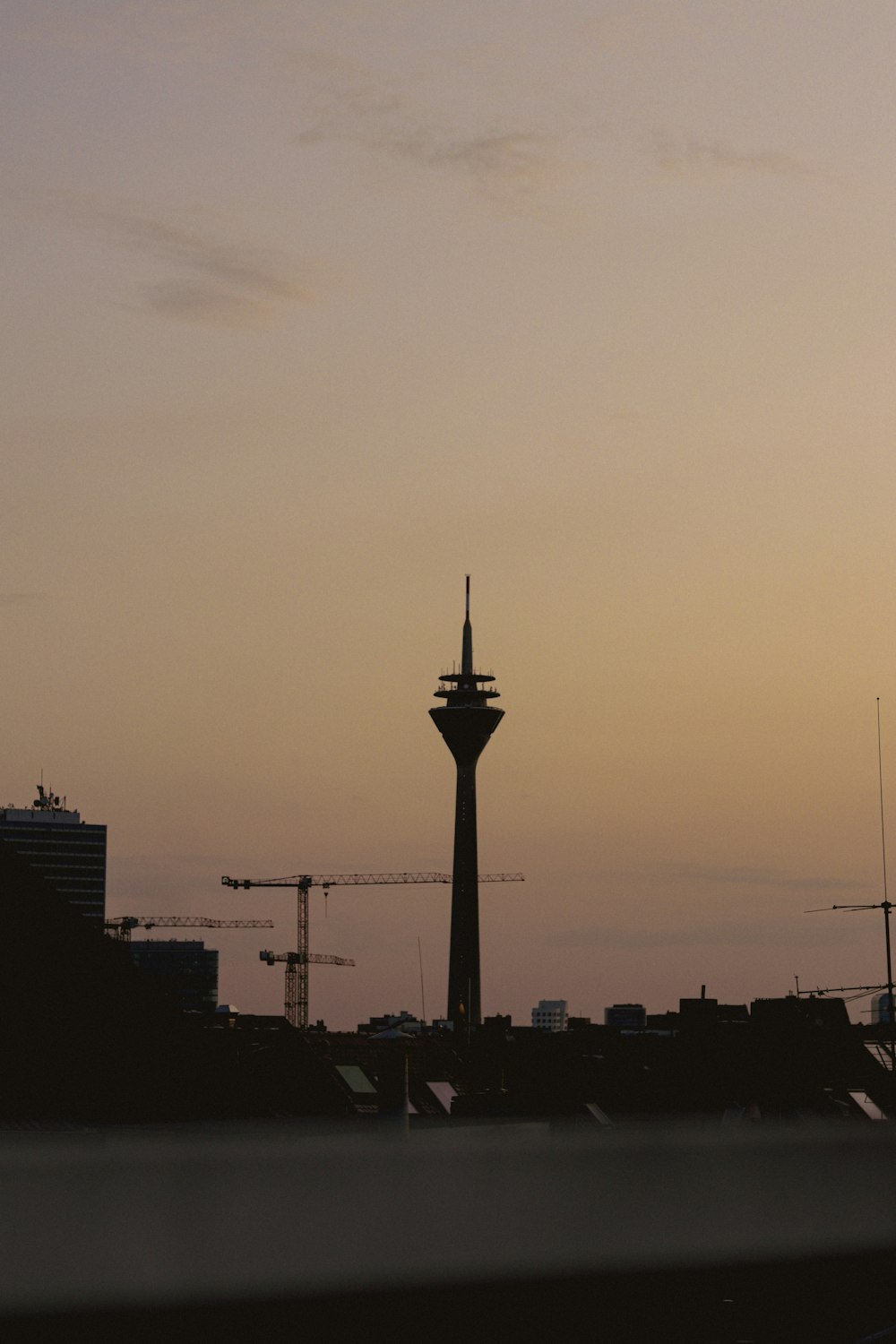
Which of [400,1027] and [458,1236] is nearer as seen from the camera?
[458,1236]

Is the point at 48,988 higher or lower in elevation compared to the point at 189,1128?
higher

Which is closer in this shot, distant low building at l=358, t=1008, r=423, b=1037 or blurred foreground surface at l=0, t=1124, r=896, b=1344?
blurred foreground surface at l=0, t=1124, r=896, b=1344

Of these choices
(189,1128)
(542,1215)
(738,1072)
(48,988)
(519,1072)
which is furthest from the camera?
(519,1072)

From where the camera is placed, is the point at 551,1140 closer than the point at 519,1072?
Yes

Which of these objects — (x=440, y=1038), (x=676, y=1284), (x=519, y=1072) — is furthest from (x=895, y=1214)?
(x=440, y=1038)

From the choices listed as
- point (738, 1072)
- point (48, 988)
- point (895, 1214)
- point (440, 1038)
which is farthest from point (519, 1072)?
point (440, 1038)

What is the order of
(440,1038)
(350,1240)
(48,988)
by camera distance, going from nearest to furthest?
1. (350,1240)
2. (48,988)
3. (440,1038)

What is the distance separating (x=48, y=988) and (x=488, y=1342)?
5550 mm

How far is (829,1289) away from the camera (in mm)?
5473

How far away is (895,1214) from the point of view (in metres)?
5.61

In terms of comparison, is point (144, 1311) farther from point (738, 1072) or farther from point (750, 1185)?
point (738, 1072)

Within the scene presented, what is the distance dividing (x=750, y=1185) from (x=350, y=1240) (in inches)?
55.3

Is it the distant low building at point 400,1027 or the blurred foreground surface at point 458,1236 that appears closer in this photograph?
the blurred foreground surface at point 458,1236

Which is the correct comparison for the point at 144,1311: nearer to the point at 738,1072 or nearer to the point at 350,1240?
the point at 350,1240
